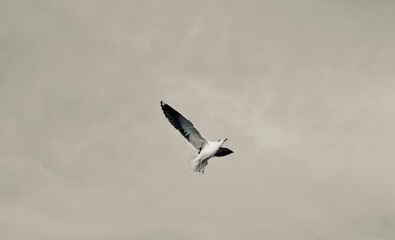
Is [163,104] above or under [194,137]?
above

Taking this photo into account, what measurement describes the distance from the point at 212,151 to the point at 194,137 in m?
3.30

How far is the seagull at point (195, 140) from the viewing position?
6669 centimetres

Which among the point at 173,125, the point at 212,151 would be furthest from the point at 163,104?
the point at 212,151

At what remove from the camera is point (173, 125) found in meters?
68.1

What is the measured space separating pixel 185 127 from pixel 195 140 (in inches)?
94.6

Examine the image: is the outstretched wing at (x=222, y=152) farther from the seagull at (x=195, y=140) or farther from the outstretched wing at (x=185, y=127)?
the outstretched wing at (x=185, y=127)

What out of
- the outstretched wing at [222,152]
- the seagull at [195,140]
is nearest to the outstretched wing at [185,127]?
the seagull at [195,140]

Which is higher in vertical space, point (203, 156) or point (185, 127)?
point (185, 127)

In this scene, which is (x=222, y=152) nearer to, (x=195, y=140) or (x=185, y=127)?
(x=195, y=140)

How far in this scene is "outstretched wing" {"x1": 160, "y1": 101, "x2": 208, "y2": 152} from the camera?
220ft

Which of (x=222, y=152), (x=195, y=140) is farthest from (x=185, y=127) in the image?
(x=222, y=152)

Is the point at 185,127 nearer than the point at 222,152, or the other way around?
the point at 185,127

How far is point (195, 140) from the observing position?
225ft

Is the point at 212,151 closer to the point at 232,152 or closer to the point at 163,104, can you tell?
the point at 232,152
